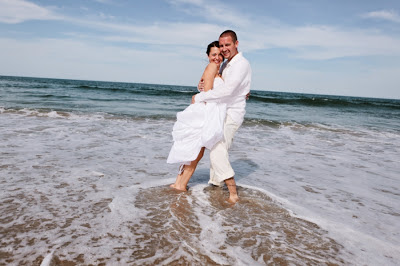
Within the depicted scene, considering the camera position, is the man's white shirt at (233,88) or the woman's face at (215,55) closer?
the man's white shirt at (233,88)

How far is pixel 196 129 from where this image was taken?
3723 mm

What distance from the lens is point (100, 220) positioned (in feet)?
9.65

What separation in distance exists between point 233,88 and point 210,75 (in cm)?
40

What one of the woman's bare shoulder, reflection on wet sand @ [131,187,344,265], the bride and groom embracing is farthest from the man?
reflection on wet sand @ [131,187,344,265]

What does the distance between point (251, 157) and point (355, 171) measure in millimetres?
2060

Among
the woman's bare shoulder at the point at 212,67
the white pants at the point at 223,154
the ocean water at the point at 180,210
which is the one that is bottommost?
the ocean water at the point at 180,210

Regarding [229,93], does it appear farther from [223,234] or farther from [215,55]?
[223,234]

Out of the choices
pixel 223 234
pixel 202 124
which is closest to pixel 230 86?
pixel 202 124

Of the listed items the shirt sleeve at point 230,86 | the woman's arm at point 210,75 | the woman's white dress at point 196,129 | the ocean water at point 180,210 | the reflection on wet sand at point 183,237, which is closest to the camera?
the reflection on wet sand at point 183,237

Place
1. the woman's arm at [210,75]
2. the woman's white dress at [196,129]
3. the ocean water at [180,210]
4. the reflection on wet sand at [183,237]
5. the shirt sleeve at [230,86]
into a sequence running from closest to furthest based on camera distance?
the reflection on wet sand at [183,237], the ocean water at [180,210], the shirt sleeve at [230,86], the woman's white dress at [196,129], the woman's arm at [210,75]

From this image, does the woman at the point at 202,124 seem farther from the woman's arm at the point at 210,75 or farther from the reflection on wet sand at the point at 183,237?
the reflection on wet sand at the point at 183,237

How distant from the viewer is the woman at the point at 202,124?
3.58 meters

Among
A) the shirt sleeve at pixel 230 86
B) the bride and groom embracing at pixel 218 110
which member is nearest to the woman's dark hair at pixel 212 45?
the bride and groom embracing at pixel 218 110

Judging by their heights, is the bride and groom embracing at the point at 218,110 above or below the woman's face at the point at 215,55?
below
